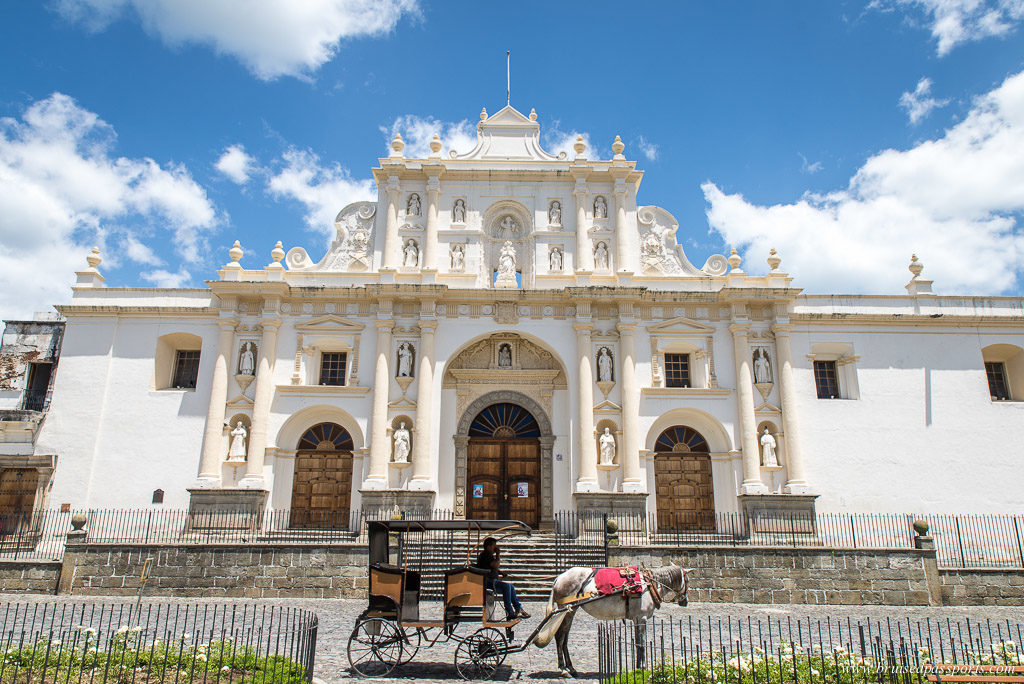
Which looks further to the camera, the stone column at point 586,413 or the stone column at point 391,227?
the stone column at point 391,227

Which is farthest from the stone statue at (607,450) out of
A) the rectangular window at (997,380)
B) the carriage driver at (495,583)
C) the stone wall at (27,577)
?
the stone wall at (27,577)

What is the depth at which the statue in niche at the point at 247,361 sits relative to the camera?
21422mm

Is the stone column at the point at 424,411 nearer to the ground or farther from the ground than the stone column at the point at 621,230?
nearer to the ground

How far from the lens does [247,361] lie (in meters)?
21.5

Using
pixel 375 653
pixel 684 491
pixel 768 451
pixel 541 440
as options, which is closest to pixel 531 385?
pixel 541 440

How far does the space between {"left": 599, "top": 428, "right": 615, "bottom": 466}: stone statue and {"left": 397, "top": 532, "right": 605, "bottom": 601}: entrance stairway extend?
3123 mm

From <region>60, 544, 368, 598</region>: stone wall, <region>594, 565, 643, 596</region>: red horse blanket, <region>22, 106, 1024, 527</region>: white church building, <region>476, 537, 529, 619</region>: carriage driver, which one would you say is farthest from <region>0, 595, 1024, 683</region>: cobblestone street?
<region>22, 106, 1024, 527</region>: white church building

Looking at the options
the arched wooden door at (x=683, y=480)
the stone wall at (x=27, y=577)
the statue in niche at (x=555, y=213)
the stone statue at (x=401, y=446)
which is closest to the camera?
the stone wall at (x=27, y=577)

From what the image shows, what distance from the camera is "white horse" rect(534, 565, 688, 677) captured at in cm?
941

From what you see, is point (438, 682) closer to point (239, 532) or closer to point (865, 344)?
point (239, 532)

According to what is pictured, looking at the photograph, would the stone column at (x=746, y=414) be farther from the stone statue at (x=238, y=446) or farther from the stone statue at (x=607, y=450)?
the stone statue at (x=238, y=446)

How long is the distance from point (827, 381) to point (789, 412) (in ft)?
8.75

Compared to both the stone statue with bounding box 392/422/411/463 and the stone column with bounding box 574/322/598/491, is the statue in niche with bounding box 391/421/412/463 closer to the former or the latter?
the stone statue with bounding box 392/422/411/463

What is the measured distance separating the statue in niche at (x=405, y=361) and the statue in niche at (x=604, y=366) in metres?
5.86
